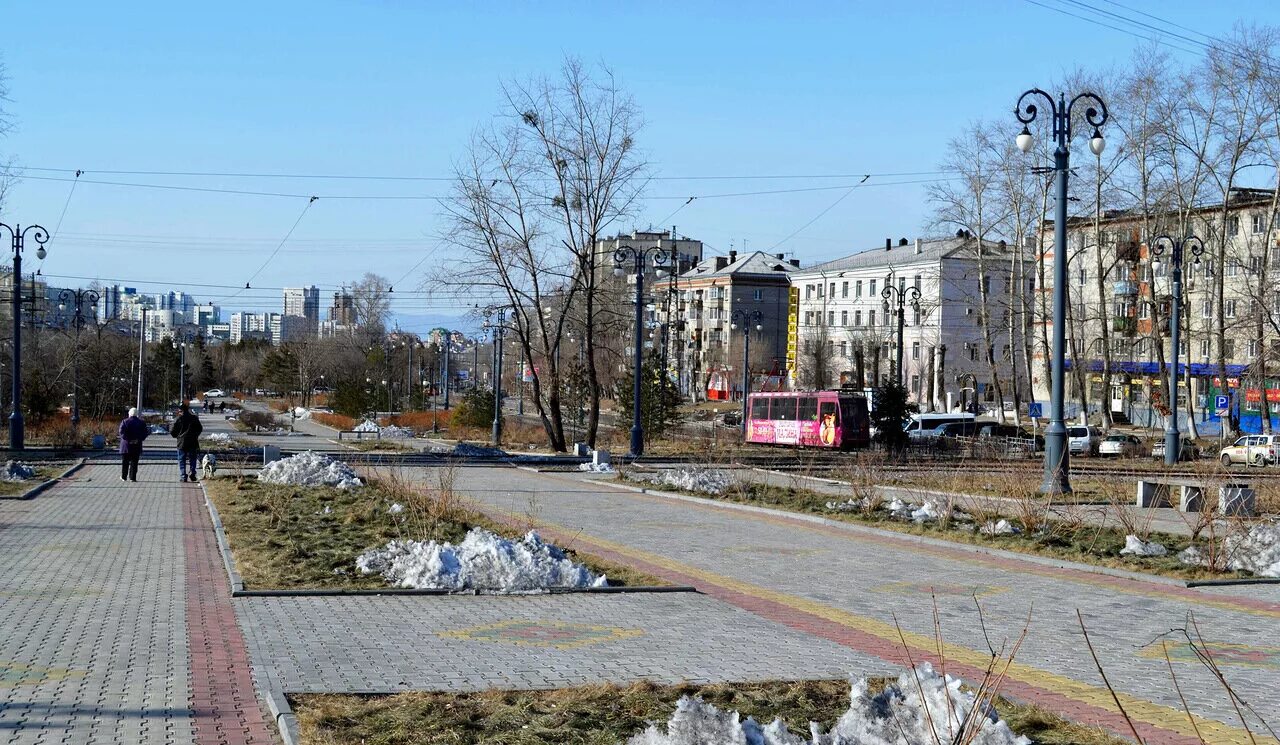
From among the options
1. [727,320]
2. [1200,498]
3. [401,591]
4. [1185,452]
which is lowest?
[1185,452]

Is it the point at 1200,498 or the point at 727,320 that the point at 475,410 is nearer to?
the point at 1200,498

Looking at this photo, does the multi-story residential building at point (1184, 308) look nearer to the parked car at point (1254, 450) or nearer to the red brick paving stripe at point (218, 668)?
the parked car at point (1254, 450)

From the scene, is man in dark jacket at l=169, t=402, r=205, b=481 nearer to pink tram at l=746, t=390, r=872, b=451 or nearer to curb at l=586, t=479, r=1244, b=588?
curb at l=586, t=479, r=1244, b=588

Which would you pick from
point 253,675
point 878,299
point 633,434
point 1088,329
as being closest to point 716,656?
point 253,675

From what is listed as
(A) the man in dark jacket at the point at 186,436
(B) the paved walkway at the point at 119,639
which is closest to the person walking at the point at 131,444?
(A) the man in dark jacket at the point at 186,436

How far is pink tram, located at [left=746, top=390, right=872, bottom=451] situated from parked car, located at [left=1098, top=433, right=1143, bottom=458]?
903 cm

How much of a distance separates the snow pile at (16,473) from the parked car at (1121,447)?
37.7 m

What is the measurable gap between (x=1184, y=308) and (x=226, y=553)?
167 ft

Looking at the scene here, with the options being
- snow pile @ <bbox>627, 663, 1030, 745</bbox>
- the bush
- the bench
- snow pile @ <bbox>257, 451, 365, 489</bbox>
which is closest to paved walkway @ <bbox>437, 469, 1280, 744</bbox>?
snow pile @ <bbox>627, 663, 1030, 745</bbox>

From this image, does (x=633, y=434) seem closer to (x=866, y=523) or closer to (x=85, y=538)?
(x=866, y=523)

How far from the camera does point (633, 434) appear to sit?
124 feet

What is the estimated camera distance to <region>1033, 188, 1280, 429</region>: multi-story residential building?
48594mm

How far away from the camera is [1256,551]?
45.2 feet

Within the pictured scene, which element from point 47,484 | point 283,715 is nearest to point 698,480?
point 47,484
